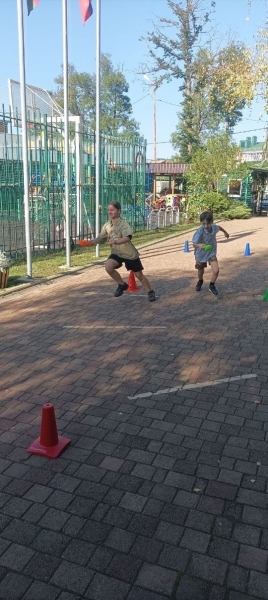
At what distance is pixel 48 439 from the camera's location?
3607 mm

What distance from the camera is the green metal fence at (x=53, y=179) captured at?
11898 millimetres

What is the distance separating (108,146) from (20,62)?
8450 mm

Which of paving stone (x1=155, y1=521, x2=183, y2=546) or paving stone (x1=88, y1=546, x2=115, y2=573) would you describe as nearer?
paving stone (x1=88, y1=546, x2=115, y2=573)

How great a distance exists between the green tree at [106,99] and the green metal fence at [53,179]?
4104cm

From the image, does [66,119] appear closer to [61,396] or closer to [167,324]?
[167,324]

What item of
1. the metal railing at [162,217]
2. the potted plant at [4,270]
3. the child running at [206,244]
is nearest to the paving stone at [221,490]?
the child running at [206,244]

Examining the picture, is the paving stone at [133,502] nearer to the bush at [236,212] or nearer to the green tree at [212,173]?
the green tree at [212,173]

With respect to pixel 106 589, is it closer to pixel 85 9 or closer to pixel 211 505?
pixel 211 505

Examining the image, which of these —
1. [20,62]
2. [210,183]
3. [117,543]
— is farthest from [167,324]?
[210,183]

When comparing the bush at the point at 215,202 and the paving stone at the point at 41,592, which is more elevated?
the bush at the point at 215,202

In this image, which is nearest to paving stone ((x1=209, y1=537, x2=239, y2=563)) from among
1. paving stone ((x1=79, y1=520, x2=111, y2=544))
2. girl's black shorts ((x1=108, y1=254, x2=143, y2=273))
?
paving stone ((x1=79, y1=520, x2=111, y2=544))

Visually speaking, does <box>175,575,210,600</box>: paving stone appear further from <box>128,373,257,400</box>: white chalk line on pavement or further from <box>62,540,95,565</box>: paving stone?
<box>128,373,257,400</box>: white chalk line on pavement

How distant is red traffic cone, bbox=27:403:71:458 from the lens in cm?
356

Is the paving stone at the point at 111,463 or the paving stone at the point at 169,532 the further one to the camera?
the paving stone at the point at 111,463
